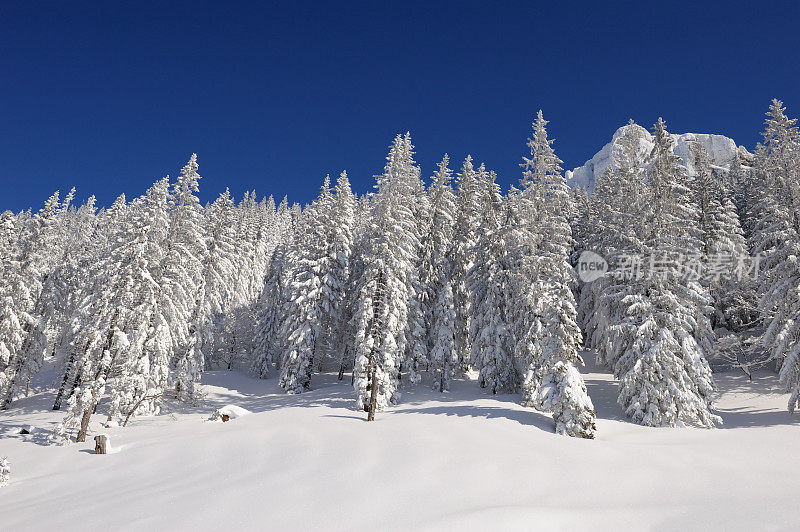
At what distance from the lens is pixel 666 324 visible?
2105 cm

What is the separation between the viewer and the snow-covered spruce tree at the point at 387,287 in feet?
80.3

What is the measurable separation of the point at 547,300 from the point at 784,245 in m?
11.7

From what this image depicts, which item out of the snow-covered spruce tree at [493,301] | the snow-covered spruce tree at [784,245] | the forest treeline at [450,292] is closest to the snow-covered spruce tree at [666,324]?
the forest treeline at [450,292]

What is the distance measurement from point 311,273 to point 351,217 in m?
5.52

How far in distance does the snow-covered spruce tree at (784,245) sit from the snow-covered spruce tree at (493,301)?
12712mm

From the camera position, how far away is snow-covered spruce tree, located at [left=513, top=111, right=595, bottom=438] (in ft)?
Answer: 56.7

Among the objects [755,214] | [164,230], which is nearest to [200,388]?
[164,230]

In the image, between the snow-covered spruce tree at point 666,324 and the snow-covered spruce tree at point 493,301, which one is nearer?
the snow-covered spruce tree at point 666,324

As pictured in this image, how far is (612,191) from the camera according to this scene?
33.0 meters

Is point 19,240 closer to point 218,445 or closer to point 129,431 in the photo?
point 129,431

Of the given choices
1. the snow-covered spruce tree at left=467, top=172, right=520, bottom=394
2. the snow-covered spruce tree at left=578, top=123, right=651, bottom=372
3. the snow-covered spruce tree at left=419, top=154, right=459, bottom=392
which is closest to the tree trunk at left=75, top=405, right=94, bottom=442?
the snow-covered spruce tree at left=419, top=154, right=459, bottom=392

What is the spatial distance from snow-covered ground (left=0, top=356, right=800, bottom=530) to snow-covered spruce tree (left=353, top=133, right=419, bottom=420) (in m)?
5.34

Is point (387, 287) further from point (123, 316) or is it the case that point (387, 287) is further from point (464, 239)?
point (123, 316)

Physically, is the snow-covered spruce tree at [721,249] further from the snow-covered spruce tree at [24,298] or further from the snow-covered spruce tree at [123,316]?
the snow-covered spruce tree at [24,298]
